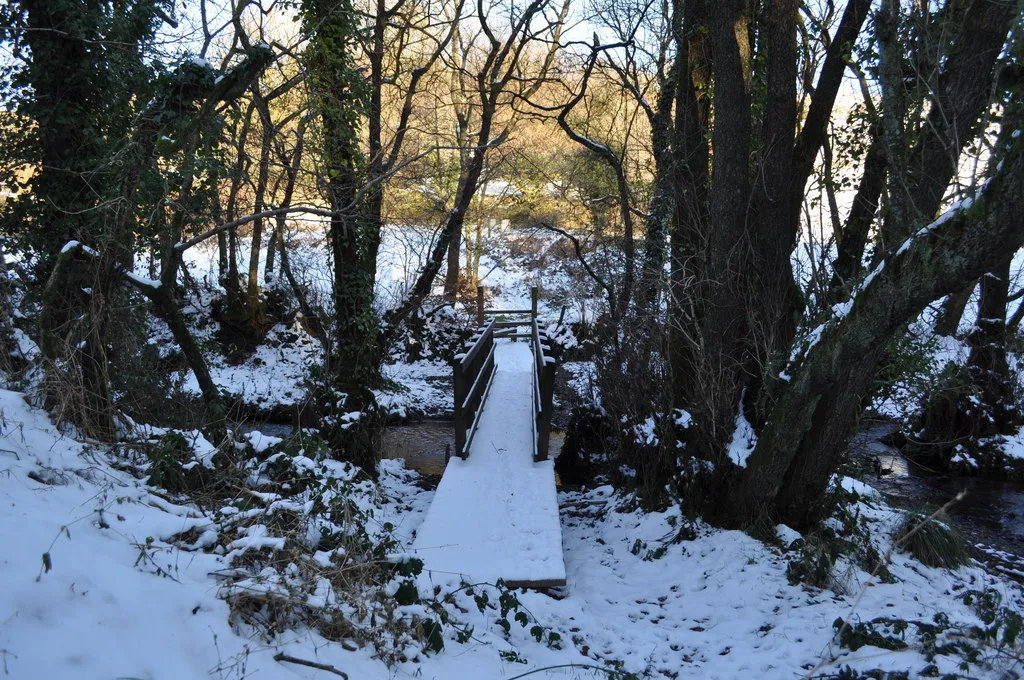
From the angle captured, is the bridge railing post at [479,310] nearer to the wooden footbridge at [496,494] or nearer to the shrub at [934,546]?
the wooden footbridge at [496,494]

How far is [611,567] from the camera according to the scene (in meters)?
5.86

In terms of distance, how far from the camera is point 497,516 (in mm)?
5848

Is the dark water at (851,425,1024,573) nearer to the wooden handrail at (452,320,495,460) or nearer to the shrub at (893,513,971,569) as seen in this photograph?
the shrub at (893,513,971,569)

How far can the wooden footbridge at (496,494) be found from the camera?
498cm

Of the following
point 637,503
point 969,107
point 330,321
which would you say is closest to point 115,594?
point 637,503

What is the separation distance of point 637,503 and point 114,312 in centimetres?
532

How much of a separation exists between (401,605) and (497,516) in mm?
2312

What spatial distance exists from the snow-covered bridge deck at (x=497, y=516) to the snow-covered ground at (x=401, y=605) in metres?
0.18

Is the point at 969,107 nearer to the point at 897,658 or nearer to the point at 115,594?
the point at 897,658

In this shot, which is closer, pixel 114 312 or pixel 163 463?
pixel 163 463

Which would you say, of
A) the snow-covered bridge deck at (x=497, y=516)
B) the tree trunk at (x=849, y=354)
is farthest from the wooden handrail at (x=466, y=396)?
the tree trunk at (x=849, y=354)

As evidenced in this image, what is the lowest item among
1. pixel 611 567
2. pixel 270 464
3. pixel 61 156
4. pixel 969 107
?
pixel 611 567

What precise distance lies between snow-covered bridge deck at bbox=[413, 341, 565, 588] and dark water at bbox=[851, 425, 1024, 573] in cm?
311

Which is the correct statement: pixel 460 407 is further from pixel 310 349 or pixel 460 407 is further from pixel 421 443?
pixel 310 349
